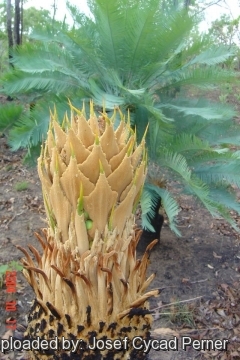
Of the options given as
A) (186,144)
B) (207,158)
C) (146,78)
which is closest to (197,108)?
(186,144)

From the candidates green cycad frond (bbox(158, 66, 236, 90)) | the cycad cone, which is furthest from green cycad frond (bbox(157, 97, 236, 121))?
the cycad cone

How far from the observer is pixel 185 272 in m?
4.48

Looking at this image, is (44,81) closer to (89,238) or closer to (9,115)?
(9,115)

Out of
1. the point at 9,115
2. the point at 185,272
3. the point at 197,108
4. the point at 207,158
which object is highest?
the point at 197,108

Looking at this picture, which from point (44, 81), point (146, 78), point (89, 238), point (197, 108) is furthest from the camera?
point (146, 78)

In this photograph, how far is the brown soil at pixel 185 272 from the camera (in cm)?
351

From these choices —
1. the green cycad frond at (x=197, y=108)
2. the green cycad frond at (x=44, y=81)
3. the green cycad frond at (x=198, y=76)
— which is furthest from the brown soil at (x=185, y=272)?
the green cycad frond at (x=198, y=76)

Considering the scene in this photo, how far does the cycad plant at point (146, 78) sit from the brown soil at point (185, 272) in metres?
0.61

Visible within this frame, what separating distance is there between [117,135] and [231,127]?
366 cm

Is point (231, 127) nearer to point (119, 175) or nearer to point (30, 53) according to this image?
point (30, 53)

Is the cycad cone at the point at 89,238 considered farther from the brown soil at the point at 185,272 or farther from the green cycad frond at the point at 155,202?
the green cycad frond at the point at 155,202

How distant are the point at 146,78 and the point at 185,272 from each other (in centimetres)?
225

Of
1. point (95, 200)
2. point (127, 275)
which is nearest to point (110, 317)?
point (127, 275)

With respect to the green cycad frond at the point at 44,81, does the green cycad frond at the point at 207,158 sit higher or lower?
lower
